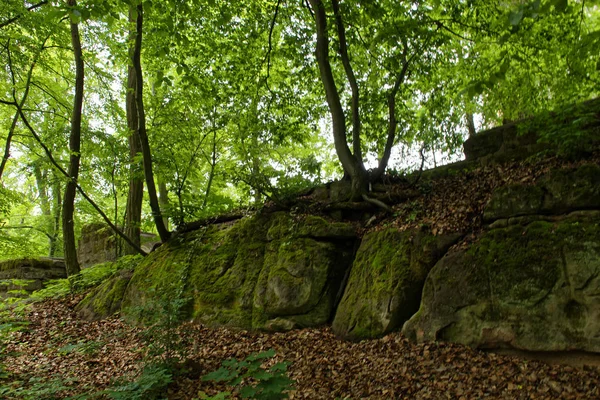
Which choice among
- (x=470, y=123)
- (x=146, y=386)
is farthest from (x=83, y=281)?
(x=470, y=123)

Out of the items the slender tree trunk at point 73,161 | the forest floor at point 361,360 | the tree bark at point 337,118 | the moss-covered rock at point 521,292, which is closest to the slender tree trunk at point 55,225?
the slender tree trunk at point 73,161

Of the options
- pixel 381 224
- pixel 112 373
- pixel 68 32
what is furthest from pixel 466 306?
pixel 68 32

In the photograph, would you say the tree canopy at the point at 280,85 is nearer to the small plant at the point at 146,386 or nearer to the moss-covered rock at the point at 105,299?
the moss-covered rock at the point at 105,299

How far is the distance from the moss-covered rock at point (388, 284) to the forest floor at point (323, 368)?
0.28 meters

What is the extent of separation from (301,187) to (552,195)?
17.5 feet

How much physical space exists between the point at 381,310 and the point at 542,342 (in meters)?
2.07

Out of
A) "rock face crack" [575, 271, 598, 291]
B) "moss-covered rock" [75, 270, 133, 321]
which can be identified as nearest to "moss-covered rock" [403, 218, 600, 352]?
"rock face crack" [575, 271, 598, 291]

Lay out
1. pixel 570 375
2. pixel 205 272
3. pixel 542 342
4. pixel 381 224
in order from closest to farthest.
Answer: pixel 570 375 → pixel 542 342 → pixel 381 224 → pixel 205 272

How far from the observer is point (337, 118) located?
→ 8352 millimetres

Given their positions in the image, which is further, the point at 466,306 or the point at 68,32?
the point at 68,32

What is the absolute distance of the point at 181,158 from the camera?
11.1 metres

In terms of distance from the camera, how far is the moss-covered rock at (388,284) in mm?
5492

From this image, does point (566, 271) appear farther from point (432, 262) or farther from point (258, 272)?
point (258, 272)

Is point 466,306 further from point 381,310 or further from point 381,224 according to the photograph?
point 381,224
